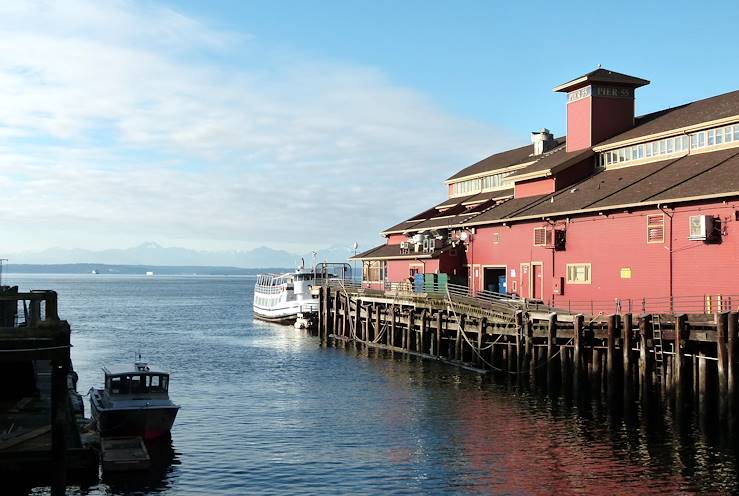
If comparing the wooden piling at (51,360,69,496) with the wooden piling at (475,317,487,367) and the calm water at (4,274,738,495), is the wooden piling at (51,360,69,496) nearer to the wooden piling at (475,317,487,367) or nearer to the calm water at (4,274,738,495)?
the calm water at (4,274,738,495)

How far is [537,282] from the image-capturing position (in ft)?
165

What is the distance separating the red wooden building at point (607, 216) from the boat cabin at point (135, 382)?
24695mm

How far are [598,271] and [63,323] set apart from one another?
33671mm

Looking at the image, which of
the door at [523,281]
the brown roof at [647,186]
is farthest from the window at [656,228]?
the door at [523,281]

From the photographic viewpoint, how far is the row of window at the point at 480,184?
6963 cm

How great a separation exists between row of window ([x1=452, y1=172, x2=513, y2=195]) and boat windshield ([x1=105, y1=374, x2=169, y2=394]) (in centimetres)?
4266


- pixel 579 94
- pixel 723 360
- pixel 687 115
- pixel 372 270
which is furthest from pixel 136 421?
pixel 372 270

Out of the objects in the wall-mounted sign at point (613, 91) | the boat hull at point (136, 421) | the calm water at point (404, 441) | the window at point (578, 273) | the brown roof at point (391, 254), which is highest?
the wall-mounted sign at point (613, 91)

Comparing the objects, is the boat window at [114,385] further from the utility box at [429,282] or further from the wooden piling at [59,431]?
the utility box at [429,282]

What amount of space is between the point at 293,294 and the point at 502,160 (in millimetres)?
31208

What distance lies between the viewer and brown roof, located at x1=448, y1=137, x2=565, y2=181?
68500 mm

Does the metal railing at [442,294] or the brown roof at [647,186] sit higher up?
the brown roof at [647,186]

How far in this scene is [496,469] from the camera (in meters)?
26.5

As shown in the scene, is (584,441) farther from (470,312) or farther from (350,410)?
(470,312)
